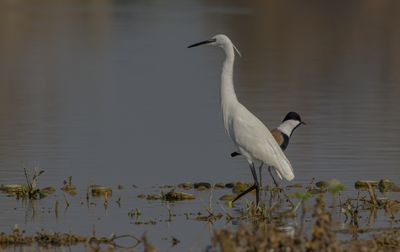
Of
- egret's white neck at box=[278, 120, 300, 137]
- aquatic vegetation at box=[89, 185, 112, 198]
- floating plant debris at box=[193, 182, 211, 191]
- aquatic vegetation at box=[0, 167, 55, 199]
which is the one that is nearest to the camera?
aquatic vegetation at box=[0, 167, 55, 199]

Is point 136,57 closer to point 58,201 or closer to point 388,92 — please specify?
point 388,92

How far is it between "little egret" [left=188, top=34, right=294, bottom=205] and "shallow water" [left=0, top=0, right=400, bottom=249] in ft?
2.34

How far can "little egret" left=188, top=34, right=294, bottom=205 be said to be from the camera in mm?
11812

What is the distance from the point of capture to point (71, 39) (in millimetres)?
36812

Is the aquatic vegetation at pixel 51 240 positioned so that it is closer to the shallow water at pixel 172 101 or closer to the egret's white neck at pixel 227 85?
the shallow water at pixel 172 101

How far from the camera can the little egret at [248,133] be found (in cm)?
1181

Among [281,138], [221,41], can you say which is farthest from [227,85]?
[281,138]

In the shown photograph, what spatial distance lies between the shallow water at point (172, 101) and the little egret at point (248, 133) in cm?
71

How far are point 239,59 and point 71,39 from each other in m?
8.37

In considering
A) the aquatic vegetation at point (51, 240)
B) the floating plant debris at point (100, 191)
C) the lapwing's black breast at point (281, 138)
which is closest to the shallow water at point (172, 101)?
the floating plant debris at point (100, 191)

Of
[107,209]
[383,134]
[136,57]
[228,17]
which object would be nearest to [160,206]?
[107,209]

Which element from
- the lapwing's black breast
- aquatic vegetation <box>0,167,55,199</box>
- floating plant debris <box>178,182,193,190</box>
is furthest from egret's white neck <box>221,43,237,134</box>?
aquatic vegetation <box>0,167,55,199</box>

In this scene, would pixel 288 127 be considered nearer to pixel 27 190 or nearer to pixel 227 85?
pixel 227 85

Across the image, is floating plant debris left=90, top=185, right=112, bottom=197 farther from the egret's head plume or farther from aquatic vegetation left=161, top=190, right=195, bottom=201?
the egret's head plume
